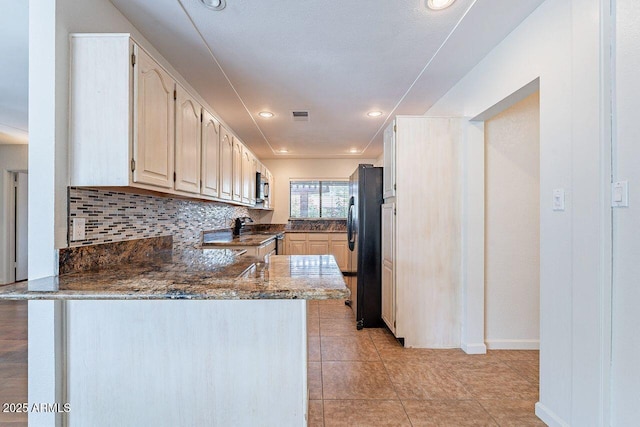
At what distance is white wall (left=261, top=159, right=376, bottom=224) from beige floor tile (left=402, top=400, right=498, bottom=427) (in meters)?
4.72

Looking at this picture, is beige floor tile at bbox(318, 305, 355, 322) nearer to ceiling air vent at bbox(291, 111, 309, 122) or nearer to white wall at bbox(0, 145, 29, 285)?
ceiling air vent at bbox(291, 111, 309, 122)

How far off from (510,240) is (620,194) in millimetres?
1478

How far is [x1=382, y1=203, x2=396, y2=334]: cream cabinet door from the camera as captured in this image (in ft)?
9.20

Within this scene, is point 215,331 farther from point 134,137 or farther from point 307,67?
point 307,67

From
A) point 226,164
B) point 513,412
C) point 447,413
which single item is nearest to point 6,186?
point 226,164

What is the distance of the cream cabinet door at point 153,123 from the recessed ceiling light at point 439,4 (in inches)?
64.5

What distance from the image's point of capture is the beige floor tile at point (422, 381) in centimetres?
197

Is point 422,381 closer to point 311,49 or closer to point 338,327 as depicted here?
point 338,327

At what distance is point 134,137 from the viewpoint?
58.4 inches

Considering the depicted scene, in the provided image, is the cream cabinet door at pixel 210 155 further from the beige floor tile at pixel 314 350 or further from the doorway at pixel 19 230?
the doorway at pixel 19 230

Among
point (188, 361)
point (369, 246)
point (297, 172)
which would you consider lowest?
point (188, 361)

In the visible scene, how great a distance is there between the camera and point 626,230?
1.28 m

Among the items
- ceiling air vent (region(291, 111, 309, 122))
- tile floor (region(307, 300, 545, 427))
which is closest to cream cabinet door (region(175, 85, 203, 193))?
tile floor (region(307, 300, 545, 427))

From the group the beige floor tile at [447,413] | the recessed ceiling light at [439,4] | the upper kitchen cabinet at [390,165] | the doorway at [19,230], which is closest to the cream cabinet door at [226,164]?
the upper kitchen cabinet at [390,165]
